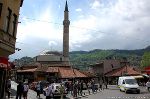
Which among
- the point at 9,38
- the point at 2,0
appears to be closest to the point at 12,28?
the point at 9,38

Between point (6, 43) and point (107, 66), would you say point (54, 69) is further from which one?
point (6, 43)

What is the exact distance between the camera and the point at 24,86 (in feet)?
71.8

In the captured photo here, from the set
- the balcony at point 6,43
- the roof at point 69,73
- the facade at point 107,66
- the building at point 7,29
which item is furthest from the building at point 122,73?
the balcony at point 6,43

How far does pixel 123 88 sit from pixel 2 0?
22.4 m

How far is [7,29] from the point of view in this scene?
19.0 meters

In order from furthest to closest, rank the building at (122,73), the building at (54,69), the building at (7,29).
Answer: the building at (122,73)
the building at (54,69)
the building at (7,29)

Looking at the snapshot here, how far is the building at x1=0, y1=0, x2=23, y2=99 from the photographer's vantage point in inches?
689

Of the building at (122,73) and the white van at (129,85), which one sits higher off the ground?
the building at (122,73)

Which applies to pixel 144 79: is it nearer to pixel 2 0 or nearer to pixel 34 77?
pixel 34 77

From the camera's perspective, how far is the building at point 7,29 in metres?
17.5

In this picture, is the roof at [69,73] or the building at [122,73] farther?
the building at [122,73]

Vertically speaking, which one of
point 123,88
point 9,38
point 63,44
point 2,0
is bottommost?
point 123,88

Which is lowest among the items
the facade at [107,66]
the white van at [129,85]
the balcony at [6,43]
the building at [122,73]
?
the white van at [129,85]

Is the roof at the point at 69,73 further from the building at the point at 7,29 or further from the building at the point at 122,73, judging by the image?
the building at the point at 7,29
